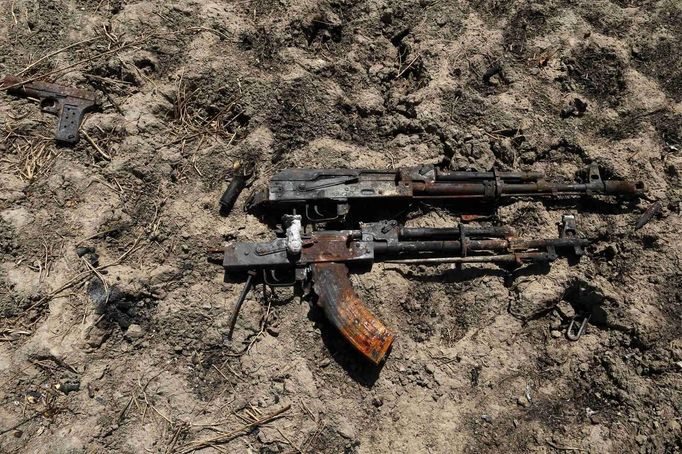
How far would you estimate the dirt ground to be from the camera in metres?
3.85

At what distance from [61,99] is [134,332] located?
7.37 feet

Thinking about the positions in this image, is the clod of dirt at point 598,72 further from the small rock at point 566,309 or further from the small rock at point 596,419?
the small rock at point 596,419

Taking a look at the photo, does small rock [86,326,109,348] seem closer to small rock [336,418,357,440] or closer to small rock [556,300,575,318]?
small rock [336,418,357,440]

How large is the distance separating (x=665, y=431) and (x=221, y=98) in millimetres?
4796

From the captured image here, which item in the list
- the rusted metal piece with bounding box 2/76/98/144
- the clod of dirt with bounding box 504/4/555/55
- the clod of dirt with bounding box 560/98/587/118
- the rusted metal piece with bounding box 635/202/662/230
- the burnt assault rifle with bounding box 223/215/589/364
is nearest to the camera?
the burnt assault rifle with bounding box 223/215/589/364

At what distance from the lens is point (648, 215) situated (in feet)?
15.0

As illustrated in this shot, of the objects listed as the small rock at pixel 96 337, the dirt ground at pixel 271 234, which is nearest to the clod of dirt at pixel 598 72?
the dirt ground at pixel 271 234

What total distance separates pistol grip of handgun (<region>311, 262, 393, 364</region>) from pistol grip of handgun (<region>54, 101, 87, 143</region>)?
8.14 ft

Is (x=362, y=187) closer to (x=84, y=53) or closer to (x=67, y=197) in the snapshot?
(x=67, y=197)

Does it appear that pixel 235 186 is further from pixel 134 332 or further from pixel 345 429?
pixel 345 429

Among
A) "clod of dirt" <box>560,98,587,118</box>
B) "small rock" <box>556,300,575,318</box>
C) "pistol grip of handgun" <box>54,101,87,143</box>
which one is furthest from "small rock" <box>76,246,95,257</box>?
"clod of dirt" <box>560,98,587,118</box>

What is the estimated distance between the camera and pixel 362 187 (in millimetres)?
4297

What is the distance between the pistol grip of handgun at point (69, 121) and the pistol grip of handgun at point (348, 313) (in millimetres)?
2480

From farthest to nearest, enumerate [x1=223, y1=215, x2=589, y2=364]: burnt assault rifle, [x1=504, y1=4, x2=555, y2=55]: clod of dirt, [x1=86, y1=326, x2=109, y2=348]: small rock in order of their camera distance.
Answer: [x1=504, y1=4, x2=555, y2=55]: clod of dirt
[x1=223, y1=215, x2=589, y2=364]: burnt assault rifle
[x1=86, y1=326, x2=109, y2=348]: small rock
